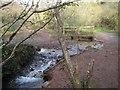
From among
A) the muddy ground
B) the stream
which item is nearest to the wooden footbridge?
the stream

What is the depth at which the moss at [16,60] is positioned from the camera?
11.7m

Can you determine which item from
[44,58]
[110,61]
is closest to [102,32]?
[44,58]

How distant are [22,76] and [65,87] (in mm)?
3319

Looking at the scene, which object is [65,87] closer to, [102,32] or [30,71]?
[30,71]

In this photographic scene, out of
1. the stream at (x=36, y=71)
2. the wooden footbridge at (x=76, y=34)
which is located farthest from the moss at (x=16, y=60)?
the wooden footbridge at (x=76, y=34)

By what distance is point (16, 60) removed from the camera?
1298 centimetres

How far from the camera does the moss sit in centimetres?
1166

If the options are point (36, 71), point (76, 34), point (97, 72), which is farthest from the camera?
point (76, 34)

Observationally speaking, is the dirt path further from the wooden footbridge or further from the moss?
the wooden footbridge

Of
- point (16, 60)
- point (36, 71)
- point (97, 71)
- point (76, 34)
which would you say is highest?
point (16, 60)

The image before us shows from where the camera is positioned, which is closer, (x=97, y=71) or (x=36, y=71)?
(x=97, y=71)

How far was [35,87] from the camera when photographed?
11.0 meters

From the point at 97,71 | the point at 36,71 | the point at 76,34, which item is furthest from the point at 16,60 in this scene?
the point at 76,34

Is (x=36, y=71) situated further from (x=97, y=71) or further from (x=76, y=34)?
(x=76, y=34)
